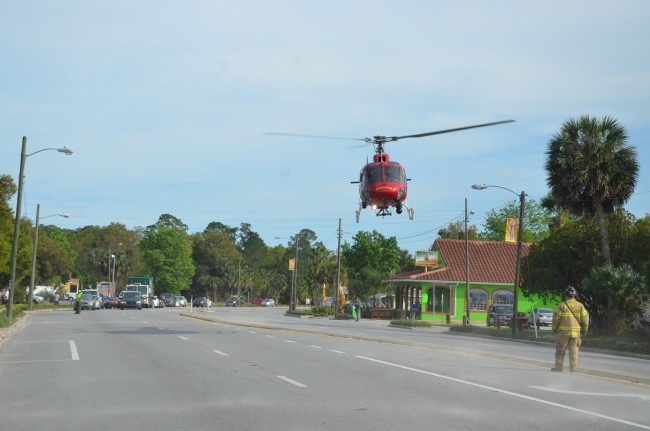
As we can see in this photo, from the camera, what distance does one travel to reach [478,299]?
65188mm

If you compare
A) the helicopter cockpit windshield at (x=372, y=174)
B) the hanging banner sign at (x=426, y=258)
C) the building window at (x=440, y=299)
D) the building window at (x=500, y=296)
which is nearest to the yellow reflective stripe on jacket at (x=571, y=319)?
the helicopter cockpit windshield at (x=372, y=174)

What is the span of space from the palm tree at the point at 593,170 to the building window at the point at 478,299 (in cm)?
2656

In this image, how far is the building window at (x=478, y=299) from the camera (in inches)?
2557

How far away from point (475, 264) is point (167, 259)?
66.5 m

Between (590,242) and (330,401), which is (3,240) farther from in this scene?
(330,401)

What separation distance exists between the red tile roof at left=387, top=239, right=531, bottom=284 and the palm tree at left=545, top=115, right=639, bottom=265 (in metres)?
24.9

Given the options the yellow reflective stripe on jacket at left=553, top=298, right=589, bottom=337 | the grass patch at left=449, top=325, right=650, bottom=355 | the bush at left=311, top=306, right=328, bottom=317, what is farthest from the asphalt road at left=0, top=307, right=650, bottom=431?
the bush at left=311, top=306, right=328, bottom=317

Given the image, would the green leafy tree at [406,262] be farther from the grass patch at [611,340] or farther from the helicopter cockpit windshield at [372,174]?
the helicopter cockpit windshield at [372,174]

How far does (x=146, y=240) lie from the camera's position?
12325 cm

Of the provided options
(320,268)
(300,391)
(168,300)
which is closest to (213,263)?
(168,300)

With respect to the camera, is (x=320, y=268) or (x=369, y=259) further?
(x=320, y=268)

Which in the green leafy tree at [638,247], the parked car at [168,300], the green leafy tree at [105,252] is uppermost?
the green leafy tree at [105,252]

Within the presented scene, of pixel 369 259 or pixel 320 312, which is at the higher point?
pixel 369 259

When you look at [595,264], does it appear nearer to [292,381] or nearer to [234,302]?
[292,381]
